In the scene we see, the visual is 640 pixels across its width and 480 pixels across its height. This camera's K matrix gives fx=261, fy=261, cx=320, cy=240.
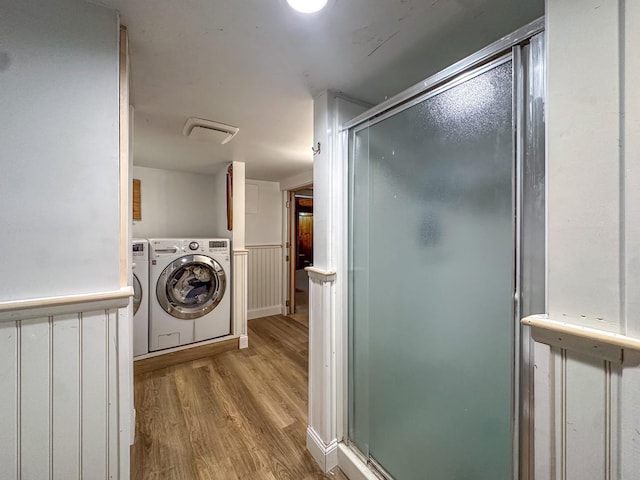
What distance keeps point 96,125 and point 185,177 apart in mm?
2713

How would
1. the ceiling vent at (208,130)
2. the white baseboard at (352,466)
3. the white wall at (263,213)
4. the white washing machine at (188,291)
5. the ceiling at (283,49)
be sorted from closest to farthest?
the ceiling at (283,49) < the white baseboard at (352,466) < the ceiling vent at (208,130) < the white washing machine at (188,291) < the white wall at (263,213)

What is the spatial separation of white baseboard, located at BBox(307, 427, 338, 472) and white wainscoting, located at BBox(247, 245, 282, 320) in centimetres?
259

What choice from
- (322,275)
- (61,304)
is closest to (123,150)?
(61,304)

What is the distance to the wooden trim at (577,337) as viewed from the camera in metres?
0.52

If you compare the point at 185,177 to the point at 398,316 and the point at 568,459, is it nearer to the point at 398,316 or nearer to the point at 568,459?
the point at 398,316

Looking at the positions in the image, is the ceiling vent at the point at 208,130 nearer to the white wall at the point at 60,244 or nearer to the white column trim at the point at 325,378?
the white wall at the point at 60,244

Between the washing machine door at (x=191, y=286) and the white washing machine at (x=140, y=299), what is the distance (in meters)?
0.12

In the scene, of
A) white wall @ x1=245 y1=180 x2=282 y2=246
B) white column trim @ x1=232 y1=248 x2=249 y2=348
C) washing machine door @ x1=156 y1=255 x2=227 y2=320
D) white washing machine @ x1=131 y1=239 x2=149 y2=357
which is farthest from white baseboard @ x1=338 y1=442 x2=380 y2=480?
white wall @ x1=245 y1=180 x2=282 y2=246

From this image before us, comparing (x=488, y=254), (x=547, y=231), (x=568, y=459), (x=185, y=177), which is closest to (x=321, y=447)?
(x=568, y=459)

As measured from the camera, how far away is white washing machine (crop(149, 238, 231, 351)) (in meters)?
2.48

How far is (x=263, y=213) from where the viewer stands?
13.1ft

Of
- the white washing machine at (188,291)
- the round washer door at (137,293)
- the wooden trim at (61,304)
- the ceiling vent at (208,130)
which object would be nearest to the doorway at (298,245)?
the white washing machine at (188,291)

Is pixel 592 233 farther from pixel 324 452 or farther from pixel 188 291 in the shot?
pixel 188 291

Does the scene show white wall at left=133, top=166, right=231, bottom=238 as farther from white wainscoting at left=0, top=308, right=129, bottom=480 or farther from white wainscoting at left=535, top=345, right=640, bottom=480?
white wainscoting at left=535, top=345, right=640, bottom=480
